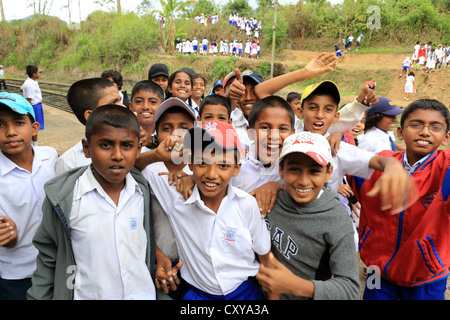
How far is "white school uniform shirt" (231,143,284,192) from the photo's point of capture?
206 cm

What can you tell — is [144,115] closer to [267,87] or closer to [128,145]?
[267,87]

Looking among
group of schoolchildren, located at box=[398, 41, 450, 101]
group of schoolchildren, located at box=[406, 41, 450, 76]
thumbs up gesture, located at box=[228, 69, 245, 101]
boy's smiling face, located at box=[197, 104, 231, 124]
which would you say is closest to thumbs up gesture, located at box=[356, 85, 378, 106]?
thumbs up gesture, located at box=[228, 69, 245, 101]

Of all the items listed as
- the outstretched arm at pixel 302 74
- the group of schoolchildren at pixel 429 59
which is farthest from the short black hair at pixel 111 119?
the group of schoolchildren at pixel 429 59

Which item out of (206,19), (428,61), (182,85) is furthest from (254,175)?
(206,19)

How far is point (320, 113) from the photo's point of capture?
7.47ft

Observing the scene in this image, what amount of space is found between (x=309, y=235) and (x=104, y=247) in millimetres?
1082

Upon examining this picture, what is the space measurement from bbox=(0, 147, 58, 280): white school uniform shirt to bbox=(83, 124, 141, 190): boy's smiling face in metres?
0.65

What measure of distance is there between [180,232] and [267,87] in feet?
5.57

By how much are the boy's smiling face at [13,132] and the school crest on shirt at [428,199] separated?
2.62m

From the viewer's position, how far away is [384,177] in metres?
1.40

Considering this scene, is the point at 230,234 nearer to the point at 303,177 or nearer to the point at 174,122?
the point at 303,177

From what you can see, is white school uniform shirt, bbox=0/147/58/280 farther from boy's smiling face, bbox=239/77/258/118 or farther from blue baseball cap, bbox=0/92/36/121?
boy's smiling face, bbox=239/77/258/118

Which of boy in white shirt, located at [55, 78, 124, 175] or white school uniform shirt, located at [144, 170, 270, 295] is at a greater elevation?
boy in white shirt, located at [55, 78, 124, 175]
